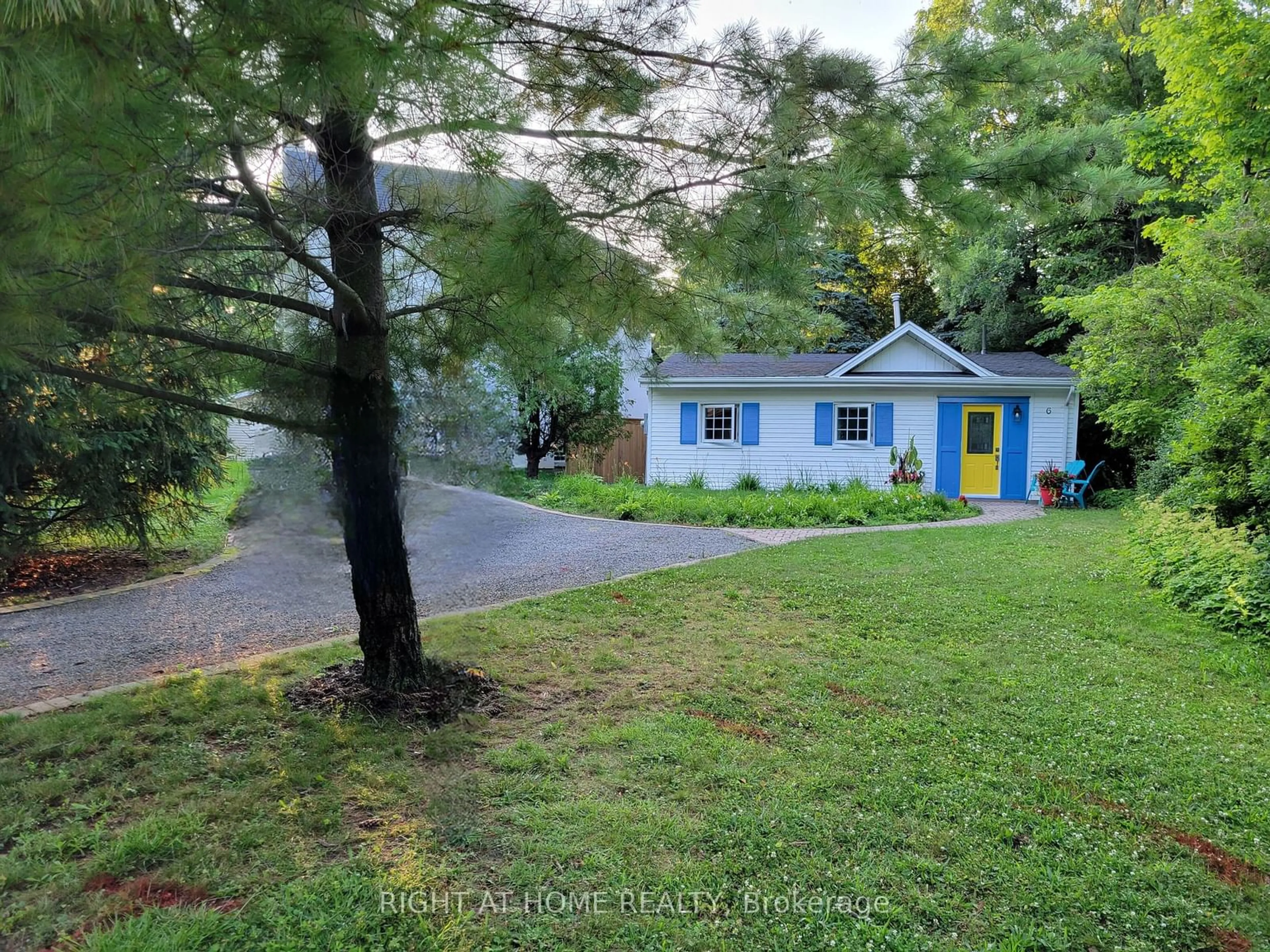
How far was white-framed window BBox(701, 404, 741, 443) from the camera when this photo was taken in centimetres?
1458

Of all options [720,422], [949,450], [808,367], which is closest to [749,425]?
[720,422]

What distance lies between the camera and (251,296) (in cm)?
294

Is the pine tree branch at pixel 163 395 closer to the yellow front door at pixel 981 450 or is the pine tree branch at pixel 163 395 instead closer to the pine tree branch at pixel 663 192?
the pine tree branch at pixel 663 192

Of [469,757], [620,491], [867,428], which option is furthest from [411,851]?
[867,428]

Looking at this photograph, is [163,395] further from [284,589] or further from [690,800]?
[284,589]

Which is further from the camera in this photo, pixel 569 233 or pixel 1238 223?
pixel 1238 223

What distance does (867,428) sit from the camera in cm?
1397

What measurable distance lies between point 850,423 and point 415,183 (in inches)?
488

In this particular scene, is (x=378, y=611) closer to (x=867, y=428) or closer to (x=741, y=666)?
(x=741, y=666)

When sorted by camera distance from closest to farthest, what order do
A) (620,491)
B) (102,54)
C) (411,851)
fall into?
1. (102,54)
2. (411,851)
3. (620,491)

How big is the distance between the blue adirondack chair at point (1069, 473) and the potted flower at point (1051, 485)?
0.43ft

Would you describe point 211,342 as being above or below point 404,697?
above

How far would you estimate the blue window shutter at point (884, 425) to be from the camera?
13742 mm

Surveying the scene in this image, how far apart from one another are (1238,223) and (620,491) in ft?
28.5
